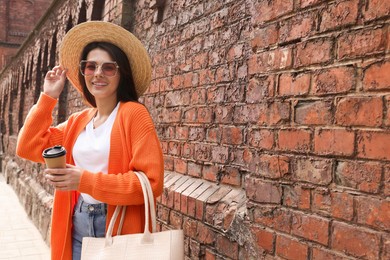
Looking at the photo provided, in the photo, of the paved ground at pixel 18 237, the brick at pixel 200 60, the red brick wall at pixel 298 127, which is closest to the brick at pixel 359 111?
the red brick wall at pixel 298 127

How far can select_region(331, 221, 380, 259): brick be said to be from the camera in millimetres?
1153

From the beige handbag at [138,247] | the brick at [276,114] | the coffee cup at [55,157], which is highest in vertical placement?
the brick at [276,114]

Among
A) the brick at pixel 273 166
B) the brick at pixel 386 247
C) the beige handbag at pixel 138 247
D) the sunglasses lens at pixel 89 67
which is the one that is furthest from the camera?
the sunglasses lens at pixel 89 67

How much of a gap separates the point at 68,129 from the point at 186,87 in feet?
2.82

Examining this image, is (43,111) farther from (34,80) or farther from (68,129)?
(34,80)

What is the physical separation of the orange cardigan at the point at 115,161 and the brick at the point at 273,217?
0.44 metres

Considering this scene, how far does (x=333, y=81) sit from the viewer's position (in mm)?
1302

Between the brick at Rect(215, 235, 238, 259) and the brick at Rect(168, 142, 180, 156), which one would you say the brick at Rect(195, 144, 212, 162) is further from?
the brick at Rect(215, 235, 238, 259)

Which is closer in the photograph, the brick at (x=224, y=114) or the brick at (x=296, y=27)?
the brick at (x=296, y=27)

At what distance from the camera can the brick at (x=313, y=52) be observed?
133 centimetres

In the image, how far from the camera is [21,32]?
86.5ft

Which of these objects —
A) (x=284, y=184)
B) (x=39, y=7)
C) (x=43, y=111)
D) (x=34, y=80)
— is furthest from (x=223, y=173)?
(x=39, y=7)

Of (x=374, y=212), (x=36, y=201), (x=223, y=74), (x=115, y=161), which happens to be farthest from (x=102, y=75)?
(x=36, y=201)

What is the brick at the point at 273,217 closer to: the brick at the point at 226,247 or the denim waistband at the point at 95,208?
the brick at the point at 226,247
